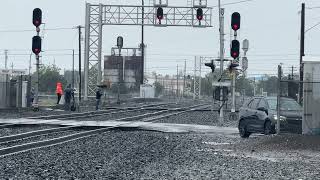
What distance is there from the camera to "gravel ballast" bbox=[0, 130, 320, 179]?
12.9 m

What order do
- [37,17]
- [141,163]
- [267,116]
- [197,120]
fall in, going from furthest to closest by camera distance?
[197,120] < [37,17] < [267,116] < [141,163]

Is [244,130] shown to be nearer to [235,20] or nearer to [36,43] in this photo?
[235,20]

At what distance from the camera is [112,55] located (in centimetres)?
12006

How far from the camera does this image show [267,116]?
25.2 metres

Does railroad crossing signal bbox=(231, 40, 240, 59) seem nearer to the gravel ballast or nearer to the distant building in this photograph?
the gravel ballast

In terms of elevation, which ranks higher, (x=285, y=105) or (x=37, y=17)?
(x=37, y=17)

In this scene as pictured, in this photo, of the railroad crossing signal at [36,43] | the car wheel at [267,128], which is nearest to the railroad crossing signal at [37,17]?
the railroad crossing signal at [36,43]

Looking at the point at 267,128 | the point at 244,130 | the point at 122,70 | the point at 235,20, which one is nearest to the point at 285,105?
the point at 267,128

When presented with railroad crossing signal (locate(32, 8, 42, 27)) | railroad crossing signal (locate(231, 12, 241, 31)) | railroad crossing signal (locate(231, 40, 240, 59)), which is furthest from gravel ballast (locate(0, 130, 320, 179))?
railroad crossing signal (locate(32, 8, 42, 27))

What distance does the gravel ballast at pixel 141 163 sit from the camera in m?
12.9

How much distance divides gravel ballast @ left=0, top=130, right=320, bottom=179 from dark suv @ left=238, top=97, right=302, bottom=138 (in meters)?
4.17

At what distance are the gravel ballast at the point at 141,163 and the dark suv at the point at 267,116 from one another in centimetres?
417

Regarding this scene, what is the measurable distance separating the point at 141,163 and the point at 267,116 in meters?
11.0

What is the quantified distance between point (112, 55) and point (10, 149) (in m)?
104
